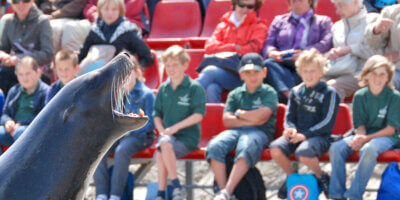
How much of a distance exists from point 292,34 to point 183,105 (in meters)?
1.46

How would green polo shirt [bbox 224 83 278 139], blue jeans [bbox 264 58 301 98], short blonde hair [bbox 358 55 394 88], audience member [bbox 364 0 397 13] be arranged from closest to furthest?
short blonde hair [bbox 358 55 394 88]
green polo shirt [bbox 224 83 278 139]
blue jeans [bbox 264 58 301 98]
audience member [bbox 364 0 397 13]

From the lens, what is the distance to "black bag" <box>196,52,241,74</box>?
730 centimetres

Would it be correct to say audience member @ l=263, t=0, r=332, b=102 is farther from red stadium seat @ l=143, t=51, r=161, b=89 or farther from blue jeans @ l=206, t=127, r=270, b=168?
red stadium seat @ l=143, t=51, r=161, b=89

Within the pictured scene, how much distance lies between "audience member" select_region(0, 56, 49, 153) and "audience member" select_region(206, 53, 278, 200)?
5.97 feet

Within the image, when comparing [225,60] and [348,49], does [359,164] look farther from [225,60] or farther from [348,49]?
[225,60]

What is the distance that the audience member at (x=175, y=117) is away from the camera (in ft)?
20.9

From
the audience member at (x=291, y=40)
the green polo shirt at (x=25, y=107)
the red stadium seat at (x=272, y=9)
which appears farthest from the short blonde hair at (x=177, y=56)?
the red stadium seat at (x=272, y=9)

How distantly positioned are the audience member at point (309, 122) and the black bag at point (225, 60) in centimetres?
104

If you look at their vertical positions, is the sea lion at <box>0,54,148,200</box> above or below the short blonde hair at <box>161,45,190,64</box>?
Answer: above

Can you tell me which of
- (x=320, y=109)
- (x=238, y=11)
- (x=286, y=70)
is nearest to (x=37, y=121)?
(x=320, y=109)

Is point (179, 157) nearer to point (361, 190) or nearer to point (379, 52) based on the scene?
point (361, 190)

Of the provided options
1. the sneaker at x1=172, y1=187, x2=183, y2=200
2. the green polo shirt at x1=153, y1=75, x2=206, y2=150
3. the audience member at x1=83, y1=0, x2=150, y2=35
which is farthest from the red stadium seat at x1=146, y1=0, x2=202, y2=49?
the sneaker at x1=172, y1=187, x2=183, y2=200

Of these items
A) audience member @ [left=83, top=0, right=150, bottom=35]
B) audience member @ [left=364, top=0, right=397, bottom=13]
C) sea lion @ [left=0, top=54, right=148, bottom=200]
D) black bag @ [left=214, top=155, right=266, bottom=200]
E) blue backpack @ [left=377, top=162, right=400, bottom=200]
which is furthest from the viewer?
audience member @ [left=83, top=0, right=150, bottom=35]

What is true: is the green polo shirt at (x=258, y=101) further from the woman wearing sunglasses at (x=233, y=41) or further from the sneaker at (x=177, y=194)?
the sneaker at (x=177, y=194)
